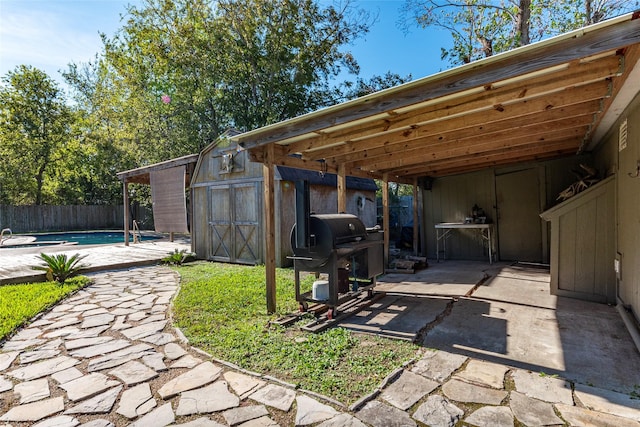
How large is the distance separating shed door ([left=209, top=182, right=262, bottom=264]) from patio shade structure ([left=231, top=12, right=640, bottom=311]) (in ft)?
8.94

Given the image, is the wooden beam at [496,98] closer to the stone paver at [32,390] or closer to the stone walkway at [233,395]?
the stone walkway at [233,395]

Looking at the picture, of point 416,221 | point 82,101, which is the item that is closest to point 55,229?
point 82,101

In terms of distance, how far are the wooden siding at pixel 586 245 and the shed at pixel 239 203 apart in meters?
4.61

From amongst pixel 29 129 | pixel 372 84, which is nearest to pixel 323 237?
pixel 372 84

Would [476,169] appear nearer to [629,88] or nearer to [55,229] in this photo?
[629,88]

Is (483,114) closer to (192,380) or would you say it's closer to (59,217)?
(192,380)

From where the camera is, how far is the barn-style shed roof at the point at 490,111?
6.64 feet

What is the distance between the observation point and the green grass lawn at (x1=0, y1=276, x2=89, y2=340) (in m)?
3.47

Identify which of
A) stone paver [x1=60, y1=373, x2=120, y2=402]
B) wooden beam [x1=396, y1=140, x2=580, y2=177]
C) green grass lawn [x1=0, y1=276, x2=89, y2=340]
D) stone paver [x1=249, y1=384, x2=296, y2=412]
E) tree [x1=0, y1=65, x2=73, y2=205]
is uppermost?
tree [x1=0, y1=65, x2=73, y2=205]

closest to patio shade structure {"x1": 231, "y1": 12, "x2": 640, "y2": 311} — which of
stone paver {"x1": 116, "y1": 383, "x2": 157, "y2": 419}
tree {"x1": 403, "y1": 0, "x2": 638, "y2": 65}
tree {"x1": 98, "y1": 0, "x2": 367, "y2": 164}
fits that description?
stone paver {"x1": 116, "y1": 383, "x2": 157, "y2": 419}

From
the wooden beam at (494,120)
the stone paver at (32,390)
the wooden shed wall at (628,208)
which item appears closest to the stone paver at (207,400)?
the stone paver at (32,390)

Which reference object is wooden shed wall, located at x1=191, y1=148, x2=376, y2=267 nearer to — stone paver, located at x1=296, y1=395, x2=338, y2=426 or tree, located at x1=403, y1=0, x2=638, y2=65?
stone paver, located at x1=296, y1=395, x2=338, y2=426

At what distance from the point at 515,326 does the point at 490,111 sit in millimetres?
2116

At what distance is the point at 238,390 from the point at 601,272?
4.13 meters
